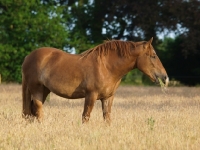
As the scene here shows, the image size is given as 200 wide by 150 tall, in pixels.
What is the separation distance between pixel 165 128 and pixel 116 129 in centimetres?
98

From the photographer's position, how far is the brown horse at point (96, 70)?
9.33 metres

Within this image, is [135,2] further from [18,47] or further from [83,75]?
[83,75]

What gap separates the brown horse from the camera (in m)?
9.33

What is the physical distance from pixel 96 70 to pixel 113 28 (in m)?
25.3

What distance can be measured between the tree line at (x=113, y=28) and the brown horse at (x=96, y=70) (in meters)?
20.3

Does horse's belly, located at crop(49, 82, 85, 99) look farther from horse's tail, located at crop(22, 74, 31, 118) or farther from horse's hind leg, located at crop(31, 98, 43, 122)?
horse's tail, located at crop(22, 74, 31, 118)

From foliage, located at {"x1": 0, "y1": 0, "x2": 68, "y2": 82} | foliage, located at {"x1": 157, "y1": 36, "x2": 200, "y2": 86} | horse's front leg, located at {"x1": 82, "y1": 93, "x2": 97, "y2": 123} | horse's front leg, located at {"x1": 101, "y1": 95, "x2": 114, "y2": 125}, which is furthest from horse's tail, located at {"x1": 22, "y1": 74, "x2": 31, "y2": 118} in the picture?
foliage, located at {"x1": 157, "y1": 36, "x2": 200, "y2": 86}

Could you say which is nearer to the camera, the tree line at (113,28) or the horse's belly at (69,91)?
the horse's belly at (69,91)

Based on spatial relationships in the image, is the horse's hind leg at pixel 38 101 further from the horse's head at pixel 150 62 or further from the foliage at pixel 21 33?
the foliage at pixel 21 33

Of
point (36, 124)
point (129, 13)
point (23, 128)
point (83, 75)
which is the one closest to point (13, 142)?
point (23, 128)

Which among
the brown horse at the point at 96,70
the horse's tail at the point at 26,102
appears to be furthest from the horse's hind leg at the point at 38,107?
the horse's tail at the point at 26,102

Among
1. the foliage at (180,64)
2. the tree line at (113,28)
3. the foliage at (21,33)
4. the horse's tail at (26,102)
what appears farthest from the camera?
the foliage at (180,64)

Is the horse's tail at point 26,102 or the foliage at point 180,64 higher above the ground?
the horse's tail at point 26,102

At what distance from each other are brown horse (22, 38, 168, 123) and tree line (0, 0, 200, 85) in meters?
20.3
